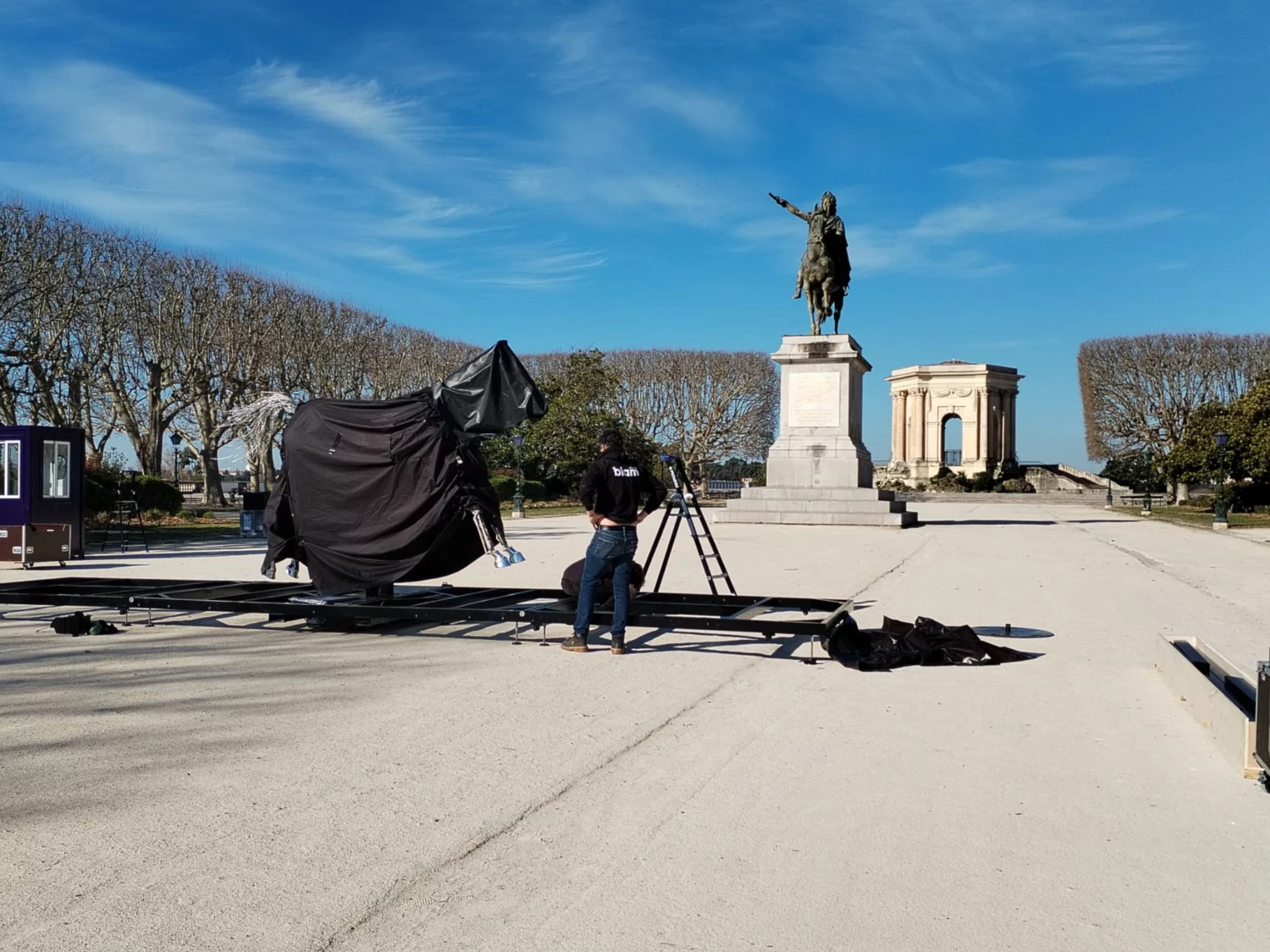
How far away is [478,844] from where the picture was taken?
3943 millimetres

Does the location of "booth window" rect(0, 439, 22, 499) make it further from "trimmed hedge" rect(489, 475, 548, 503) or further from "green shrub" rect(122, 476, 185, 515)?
"trimmed hedge" rect(489, 475, 548, 503)

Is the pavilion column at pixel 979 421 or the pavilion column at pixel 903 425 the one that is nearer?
the pavilion column at pixel 979 421

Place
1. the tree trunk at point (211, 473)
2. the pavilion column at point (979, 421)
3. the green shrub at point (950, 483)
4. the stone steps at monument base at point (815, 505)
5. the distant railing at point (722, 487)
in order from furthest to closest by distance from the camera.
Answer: the pavilion column at point (979, 421) → the green shrub at point (950, 483) → the distant railing at point (722, 487) → the tree trunk at point (211, 473) → the stone steps at monument base at point (815, 505)

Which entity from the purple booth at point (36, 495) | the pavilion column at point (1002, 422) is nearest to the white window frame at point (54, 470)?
the purple booth at point (36, 495)

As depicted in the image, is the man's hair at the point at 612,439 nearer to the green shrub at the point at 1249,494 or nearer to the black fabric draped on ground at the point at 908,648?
the black fabric draped on ground at the point at 908,648

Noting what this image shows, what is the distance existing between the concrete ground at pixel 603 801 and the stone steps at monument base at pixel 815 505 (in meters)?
20.2

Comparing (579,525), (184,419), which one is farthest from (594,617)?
(184,419)

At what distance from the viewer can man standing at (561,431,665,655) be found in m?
7.92

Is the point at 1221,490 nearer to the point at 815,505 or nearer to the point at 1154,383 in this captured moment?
the point at 815,505

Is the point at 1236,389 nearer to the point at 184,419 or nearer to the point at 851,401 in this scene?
the point at 851,401

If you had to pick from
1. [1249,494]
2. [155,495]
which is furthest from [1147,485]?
[155,495]

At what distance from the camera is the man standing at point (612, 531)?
7918 mm

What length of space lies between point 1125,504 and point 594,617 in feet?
176

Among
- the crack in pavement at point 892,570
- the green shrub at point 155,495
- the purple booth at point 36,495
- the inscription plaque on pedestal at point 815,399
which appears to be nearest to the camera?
the crack in pavement at point 892,570
